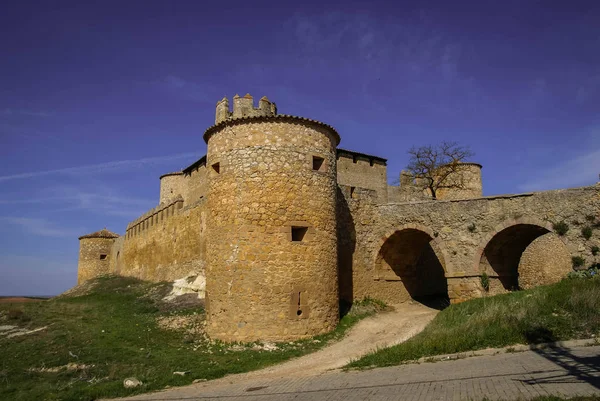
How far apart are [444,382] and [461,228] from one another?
11.1m

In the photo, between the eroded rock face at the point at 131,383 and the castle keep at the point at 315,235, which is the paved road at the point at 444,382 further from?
the castle keep at the point at 315,235

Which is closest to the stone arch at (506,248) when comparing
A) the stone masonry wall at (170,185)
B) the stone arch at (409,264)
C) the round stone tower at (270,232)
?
the stone arch at (409,264)

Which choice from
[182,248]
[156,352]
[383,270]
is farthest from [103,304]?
[383,270]

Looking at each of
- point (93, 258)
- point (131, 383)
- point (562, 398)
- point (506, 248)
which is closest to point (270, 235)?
point (131, 383)

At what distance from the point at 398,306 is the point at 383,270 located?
1596 mm

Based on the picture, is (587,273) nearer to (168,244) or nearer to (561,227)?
(561,227)

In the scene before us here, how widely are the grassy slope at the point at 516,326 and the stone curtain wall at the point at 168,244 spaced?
11748mm

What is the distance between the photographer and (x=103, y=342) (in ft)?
45.1

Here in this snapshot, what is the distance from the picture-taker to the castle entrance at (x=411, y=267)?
64.0 feet

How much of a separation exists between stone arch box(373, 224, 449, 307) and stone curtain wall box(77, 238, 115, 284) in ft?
95.2

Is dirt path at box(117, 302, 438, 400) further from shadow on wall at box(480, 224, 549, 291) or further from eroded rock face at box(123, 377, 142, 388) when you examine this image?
shadow on wall at box(480, 224, 549, 291)

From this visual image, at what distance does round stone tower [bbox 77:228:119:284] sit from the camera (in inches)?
1596

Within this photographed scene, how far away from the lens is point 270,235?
1399 cm

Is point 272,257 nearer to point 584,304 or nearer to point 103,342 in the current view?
point 103,342
